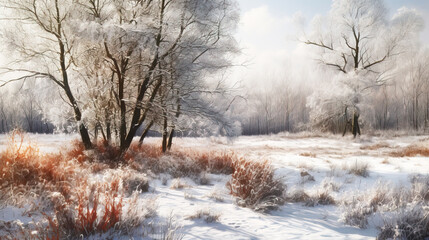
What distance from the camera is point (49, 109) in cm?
1036

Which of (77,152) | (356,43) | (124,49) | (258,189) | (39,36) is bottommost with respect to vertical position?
(258,189)

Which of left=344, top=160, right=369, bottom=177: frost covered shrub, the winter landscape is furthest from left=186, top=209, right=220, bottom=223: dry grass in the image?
left=344, top=160, right=369, bottom=177: frost covered shrub

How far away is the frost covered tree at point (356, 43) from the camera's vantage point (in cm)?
1930

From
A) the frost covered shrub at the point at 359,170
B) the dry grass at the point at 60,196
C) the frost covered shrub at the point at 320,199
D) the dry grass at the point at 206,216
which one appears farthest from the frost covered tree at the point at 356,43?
the dry grass at the point at 60,196

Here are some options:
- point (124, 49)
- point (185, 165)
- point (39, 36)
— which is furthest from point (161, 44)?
point (185, 165)

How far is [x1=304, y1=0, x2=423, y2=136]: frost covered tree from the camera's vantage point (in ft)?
63.3

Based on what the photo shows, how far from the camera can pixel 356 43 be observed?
20656 millimetres

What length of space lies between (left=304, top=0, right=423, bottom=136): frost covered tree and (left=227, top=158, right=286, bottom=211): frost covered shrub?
1682 cm

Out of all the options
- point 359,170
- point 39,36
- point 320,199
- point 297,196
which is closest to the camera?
point 320,199

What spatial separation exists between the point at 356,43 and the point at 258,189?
21032 millimetres

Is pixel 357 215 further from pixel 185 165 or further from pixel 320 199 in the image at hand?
pixel 185 165

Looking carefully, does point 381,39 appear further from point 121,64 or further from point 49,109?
point 49,109

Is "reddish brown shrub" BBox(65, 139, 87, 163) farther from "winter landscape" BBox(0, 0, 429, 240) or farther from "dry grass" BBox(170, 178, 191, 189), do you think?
"dry grass" BBox(170, 178, 191, 189)

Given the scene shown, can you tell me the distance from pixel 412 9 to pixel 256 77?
26.4 meters
